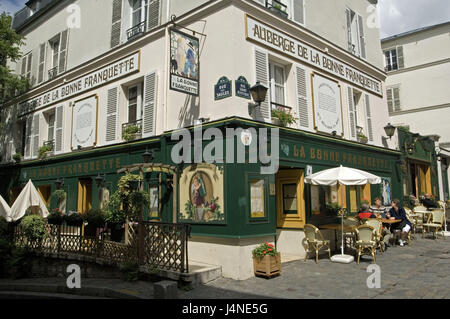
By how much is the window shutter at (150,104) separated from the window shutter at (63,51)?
553 cm

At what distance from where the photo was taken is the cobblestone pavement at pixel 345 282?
5801 millimetres

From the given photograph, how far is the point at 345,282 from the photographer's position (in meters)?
6.49

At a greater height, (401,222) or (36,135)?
(36,135)

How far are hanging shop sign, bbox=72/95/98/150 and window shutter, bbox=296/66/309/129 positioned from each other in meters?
6.65

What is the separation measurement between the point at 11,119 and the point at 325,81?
1432 centimetres

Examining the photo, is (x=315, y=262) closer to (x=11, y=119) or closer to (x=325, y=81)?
(x=325, y=81)

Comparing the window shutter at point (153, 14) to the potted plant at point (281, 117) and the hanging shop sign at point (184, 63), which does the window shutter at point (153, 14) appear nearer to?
the hanging shop sign at point (184, 63)

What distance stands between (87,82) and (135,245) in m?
7.14

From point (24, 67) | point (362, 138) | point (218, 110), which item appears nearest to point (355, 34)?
point (362, 138)

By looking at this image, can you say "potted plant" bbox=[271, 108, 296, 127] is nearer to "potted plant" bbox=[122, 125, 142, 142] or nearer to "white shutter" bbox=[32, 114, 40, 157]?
"potted plant" bbox=[122, 125, 142, 142]

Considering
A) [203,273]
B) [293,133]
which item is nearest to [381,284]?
[203,273]

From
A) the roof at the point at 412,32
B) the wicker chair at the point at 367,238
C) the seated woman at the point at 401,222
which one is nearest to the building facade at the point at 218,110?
the seated woman at the point at 401,222

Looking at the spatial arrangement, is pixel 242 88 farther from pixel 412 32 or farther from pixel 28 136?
pixel 412 32

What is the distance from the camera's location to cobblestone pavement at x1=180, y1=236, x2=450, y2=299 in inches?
228
